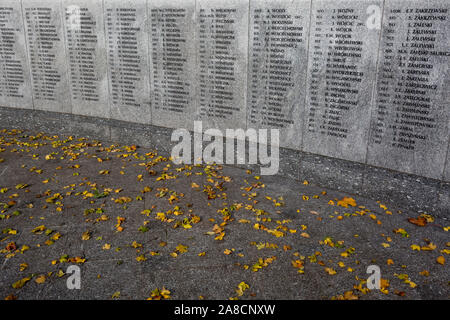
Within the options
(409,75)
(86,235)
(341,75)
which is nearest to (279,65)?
(341,75)

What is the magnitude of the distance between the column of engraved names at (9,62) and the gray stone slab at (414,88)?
983cm

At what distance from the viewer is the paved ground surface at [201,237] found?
16.0ft

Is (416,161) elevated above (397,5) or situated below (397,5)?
below

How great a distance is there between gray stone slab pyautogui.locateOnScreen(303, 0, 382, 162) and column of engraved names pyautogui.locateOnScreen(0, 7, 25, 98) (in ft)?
28.0

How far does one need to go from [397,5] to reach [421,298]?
4688mm

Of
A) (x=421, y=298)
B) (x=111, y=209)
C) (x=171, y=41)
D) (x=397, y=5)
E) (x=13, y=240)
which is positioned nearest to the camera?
(x=421, y=298)

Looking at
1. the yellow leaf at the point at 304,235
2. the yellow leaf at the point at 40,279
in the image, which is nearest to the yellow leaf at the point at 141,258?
the yellow leaf at the point at 40,279

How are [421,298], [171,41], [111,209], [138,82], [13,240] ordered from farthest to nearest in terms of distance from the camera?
[138,82]
[171,41]
[111,209]
[13,240]
[421,298]

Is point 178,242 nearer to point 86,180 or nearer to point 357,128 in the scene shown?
point 86,180

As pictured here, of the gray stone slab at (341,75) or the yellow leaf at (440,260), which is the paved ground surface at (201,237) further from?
the gray stone slab at (341,75)

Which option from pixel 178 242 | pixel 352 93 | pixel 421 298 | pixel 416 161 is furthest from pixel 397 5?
pixel 178 242

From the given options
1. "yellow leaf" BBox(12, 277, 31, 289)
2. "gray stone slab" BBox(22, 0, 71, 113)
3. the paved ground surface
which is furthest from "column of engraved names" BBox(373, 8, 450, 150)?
"gray stone slab" BBox(22, 0, 71, 113)

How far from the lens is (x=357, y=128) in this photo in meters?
7.25

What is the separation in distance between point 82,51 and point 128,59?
1.48 meters
